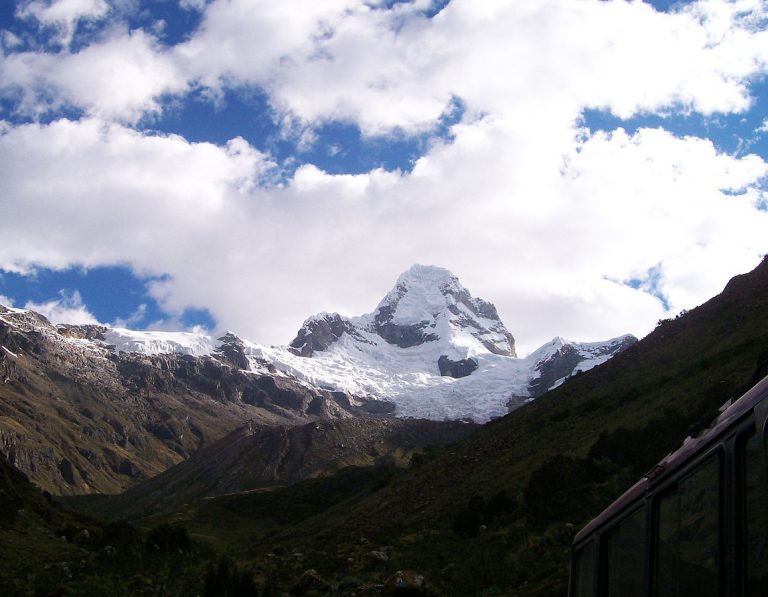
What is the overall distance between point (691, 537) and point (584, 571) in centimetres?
398

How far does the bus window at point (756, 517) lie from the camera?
15.9ft

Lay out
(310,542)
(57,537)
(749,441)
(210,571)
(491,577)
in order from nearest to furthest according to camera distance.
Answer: (749,441) → (491,577) → (210,571) → (57,537) → (310,542)

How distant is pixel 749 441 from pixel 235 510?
79.7 metres

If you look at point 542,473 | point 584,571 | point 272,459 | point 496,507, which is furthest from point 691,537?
point 272,459

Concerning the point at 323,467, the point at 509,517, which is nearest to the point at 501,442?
the point at 509,517

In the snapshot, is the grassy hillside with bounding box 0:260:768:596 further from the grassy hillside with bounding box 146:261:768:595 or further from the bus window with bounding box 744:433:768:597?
the bus window with bounding box 744:433:768:597

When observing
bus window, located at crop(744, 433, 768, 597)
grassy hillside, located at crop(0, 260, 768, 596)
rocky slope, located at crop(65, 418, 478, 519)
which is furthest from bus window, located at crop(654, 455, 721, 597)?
rocky slope, located at crop(65, 418, 478, 519)

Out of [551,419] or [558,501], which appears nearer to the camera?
[558,501]

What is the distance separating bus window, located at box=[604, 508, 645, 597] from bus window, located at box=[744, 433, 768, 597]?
2.15 meters

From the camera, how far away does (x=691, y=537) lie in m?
5.96

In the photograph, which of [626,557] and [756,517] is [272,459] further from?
[756,517]

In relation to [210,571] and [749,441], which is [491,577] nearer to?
[210,571]

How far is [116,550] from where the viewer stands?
2856 centimetres

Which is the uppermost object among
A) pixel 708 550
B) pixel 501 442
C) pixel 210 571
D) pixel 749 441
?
pixel 501 442
